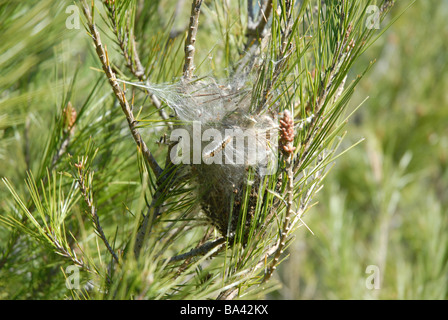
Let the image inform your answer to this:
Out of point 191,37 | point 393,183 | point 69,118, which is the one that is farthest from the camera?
point 393,183

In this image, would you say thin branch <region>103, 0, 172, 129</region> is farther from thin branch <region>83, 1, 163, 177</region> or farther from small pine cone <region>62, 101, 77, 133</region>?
small pine cone <region>62, 101, 77, 133</region>

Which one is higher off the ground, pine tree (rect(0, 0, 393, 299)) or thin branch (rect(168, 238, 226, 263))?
pine tree (rect(0, 0, 393, 299))

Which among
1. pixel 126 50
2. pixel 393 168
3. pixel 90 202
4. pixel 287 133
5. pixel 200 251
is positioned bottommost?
pixel 393 168

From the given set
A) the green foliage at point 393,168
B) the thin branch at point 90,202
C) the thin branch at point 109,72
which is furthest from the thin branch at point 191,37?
the green foliage at point 393,168

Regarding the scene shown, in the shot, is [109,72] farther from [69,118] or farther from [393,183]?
[393,183]

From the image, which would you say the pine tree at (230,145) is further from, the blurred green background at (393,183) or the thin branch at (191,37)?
the blurred green background at (393,183)

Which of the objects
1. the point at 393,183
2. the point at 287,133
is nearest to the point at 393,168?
the point at 393,183

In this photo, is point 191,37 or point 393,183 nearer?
point 191,37

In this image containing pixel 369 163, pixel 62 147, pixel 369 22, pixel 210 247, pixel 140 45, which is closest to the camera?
pixel 369 22

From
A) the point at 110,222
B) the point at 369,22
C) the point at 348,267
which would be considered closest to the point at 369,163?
the point at 348,267

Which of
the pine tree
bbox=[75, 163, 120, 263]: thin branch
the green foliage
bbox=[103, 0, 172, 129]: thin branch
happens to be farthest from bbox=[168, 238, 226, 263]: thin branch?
the green foliage
